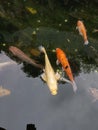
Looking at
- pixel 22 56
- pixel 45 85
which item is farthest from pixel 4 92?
pixel 22 56

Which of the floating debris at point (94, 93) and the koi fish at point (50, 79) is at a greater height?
the koi fish at point (50, 79)

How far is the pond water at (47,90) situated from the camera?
2.79 metres

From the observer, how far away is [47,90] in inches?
119

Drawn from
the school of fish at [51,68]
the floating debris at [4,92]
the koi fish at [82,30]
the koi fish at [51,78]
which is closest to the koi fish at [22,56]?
the school of fish at [51,68]

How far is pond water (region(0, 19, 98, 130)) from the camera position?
2.79m

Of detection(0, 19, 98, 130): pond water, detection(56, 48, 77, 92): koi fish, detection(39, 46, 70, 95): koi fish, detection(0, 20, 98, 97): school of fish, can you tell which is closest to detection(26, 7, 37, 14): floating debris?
detection(0, 19, 98, 130): pond water

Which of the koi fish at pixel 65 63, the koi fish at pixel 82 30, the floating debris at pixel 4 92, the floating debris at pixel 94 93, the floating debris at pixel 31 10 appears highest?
the koi fish at pixel 65 63

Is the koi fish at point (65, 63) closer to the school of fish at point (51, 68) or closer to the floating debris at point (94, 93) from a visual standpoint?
the school of fish at point (51, 68)

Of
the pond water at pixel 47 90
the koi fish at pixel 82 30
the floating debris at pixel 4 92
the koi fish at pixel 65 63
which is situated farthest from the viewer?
the koi fish at pixel 82 30

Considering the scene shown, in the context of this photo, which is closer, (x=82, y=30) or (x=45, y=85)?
(x=45, y=85)

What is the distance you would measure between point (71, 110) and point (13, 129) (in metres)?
0.46

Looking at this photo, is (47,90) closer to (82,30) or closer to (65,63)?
(65,63)

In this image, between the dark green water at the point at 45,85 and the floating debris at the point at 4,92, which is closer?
the dark green water at the point at 45,85

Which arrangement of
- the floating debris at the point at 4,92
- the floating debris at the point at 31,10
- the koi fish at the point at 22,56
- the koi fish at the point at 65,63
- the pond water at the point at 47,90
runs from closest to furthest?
the pond water at the point at 47,90 → the floating debris at the point at 4,92 → the koi fish at the point at 65,63 → the koi fish at the point at 22,56 → the floating debris at the point at 31,10
